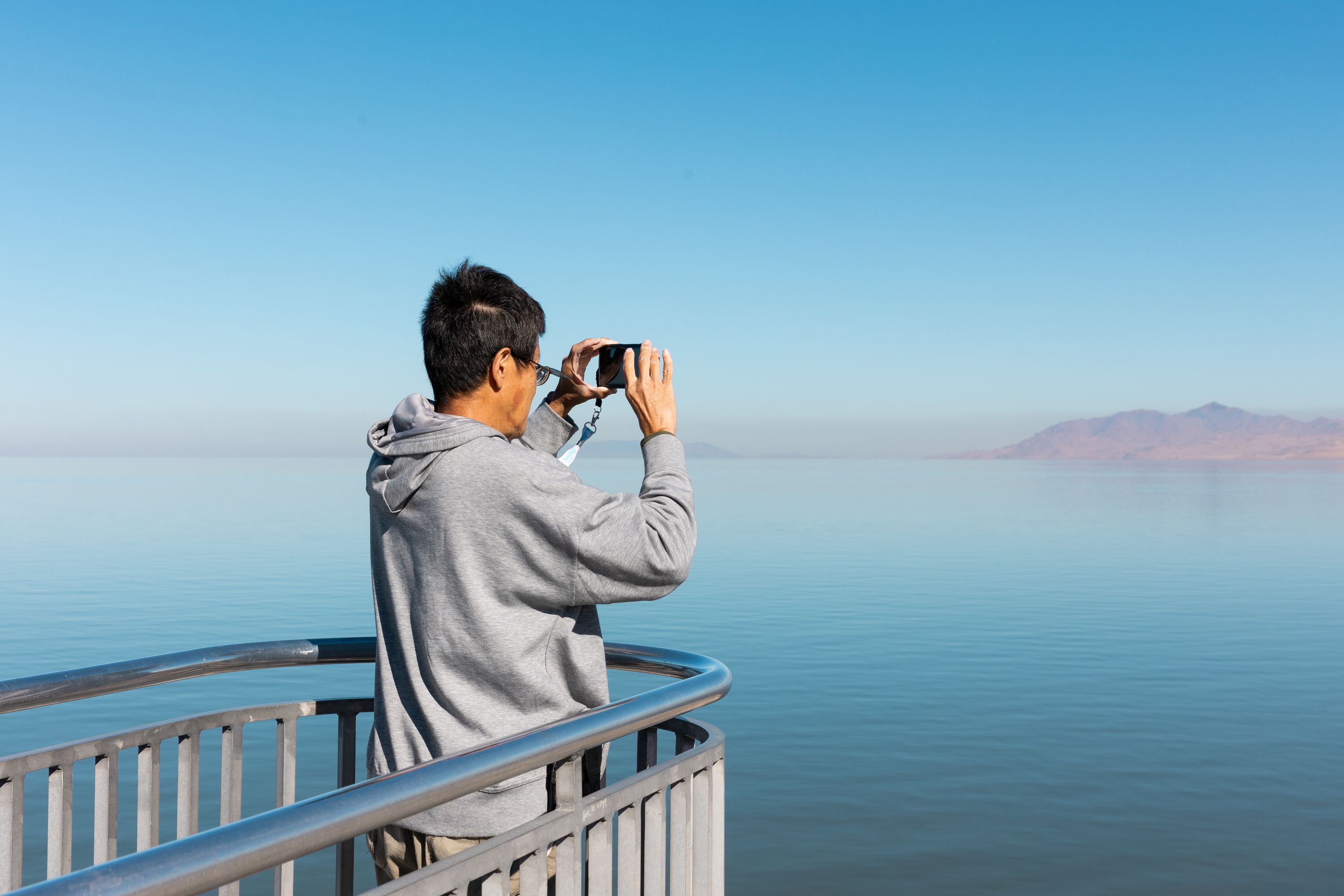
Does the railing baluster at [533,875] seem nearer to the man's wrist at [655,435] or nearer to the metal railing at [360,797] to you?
the metal railing at [360,797]

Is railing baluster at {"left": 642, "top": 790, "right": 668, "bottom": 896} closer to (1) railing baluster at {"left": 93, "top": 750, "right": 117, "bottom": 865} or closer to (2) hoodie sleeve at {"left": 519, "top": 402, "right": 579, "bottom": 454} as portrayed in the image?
(2) hoodie sleeve at {"left": 519, "top": 402, "right": 579, "bottom": 454}

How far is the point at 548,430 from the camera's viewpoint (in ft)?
9.06

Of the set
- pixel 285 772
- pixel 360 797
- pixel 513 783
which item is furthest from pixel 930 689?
pixel 360 797

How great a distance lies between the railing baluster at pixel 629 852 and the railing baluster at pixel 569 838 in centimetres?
13

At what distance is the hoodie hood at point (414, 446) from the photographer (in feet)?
6.40

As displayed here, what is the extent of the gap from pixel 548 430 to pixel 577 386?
21 centimetres

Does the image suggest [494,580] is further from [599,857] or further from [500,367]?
[599,857]

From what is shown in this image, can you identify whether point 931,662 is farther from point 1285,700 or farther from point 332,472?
point 332,472

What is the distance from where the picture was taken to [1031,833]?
8.81 metres

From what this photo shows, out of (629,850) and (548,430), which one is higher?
(548,430)

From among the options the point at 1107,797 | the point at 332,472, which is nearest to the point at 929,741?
the point at 1107,797

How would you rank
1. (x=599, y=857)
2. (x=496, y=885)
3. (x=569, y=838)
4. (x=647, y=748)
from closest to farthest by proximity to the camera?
(x=496, y=885) < (x=569, y=838) < (x=599, y=857) < (x=647, y=748)

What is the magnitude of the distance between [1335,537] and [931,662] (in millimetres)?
29527

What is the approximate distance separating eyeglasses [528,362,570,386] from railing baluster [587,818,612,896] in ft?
2.79
